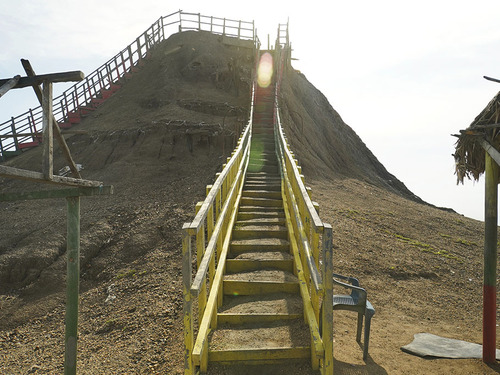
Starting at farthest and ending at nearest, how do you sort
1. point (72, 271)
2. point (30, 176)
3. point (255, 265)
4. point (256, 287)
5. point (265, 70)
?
point (265, 70), point (255, 265), point (72, 271), point (256, 287), point (30, 176)

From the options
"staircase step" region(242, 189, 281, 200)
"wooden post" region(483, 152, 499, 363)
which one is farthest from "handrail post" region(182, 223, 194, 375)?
"staircase step" region(242, 189, 281, 200)

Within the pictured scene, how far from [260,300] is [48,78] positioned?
359cm

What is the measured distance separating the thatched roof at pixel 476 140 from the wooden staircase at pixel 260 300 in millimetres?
3130

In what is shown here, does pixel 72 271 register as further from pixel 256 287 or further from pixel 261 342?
pixel 261 342

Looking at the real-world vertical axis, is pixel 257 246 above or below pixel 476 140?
below

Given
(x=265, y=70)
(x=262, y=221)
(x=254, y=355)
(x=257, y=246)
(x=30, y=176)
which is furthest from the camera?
(x=265, y=70)

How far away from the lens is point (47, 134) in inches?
183

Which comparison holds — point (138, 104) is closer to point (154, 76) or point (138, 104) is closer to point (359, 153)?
point (154, 76)

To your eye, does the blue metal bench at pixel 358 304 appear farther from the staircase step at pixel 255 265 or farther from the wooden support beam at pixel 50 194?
the wooden support beam at pixel 50 194

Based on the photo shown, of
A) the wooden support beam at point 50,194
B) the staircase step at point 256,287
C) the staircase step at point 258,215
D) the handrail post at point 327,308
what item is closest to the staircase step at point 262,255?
the staircase step at point 256,287

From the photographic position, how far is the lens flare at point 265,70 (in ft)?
76.1

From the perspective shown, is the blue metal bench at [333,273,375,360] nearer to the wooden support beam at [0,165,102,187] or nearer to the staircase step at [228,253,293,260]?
the staircase step at [228,253,293,260]

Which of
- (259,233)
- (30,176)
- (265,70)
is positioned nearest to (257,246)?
(259,233)

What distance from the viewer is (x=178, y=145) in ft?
56.6
